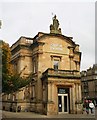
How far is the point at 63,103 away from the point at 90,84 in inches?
1790

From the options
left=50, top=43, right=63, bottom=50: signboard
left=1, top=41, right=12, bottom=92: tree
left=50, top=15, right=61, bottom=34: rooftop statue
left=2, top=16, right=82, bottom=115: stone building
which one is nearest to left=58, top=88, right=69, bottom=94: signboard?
left=2, top=16, right=82, bottom=115: stone building

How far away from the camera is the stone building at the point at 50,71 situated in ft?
100

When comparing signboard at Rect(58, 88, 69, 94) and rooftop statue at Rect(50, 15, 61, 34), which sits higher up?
rooftop statue at Rect(50, 15, 61, 34)

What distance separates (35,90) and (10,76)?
41.1ft

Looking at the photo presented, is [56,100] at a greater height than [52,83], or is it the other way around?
[52,83]

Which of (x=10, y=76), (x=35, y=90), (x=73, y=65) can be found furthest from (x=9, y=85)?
(x=73, y=65)

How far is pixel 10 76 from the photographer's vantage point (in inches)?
827

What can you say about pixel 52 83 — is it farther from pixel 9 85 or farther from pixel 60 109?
pixel 9 85

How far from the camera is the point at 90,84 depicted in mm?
75250

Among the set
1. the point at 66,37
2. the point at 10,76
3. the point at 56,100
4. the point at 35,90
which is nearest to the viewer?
the point at 10,76

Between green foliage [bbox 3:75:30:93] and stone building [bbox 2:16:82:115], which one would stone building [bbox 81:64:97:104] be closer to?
stone building [bbox 2:16:82:115]

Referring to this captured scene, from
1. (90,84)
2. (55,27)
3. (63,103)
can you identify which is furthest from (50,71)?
(90,84)

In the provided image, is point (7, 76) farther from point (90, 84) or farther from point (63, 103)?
point (90, 84)

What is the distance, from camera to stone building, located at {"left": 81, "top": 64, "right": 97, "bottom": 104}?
241ft
